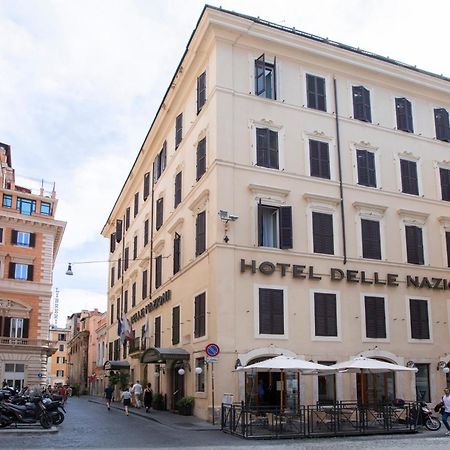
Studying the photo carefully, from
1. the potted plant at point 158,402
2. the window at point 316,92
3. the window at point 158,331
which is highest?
the window at point 316,92

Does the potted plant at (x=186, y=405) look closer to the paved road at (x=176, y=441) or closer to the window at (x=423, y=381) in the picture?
the paved road at (x=176, y=441)

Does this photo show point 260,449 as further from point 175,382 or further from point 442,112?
point 442,112

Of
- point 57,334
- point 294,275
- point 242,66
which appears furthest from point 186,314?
point 57,334

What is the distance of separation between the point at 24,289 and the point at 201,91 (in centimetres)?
2915

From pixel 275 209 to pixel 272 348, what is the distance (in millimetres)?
Answer: 5762

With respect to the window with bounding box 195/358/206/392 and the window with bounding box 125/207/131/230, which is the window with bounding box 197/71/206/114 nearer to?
the window with bounding box 195/358/206/392

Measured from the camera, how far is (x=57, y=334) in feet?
388

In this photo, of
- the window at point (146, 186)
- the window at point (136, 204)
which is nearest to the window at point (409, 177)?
the window at point (146, 186)

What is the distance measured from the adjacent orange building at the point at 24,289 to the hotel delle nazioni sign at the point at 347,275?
30.1m

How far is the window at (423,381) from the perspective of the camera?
2617cm

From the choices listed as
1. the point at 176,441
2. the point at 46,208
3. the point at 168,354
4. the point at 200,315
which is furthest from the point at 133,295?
the point at 176,441

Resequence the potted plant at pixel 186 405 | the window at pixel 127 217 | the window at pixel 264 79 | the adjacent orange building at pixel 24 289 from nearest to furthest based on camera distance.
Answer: the potted plant at pixel 186 405, the window at pixel 264 79, the window at pixel 127 217, the adjacent orange building at pixel 24 289

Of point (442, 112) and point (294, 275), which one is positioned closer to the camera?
point (294, 275)

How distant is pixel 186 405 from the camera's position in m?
25.0
